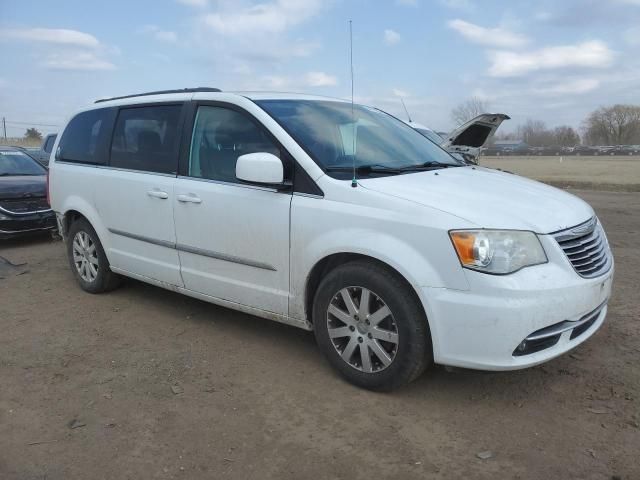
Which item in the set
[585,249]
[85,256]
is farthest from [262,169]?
[85,256]

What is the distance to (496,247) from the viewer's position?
9.68ft

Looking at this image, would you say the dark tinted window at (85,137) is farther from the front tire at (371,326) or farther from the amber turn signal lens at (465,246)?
the amber turn signal lens at (465,246)

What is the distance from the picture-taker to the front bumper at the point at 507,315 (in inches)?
114

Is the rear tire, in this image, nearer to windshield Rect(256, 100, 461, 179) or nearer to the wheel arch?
the wheel arch

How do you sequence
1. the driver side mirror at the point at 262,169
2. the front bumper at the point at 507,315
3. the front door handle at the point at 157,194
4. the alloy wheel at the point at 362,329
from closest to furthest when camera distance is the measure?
the front bumper at the point at 507,315, the alloy wheel at the point at 362,329, the driver side mirror at the point at 262,169, the front door handle at the point at 157,194

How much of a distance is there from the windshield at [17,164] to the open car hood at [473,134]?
7020mm

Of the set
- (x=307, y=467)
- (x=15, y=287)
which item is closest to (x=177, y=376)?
(x=307, y=467)

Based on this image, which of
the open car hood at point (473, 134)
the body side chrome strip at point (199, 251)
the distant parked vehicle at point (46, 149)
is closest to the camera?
the body side chrome strip at point (199, 251)

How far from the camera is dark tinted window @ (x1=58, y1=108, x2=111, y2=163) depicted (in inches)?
206

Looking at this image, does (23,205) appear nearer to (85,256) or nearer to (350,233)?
(85,256)

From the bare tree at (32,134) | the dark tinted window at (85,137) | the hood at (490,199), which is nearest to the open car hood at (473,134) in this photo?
the dark tinted window at (85,137)

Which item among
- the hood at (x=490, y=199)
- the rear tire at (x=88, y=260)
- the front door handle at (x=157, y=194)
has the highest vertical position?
the hood at (x=490, y=199)

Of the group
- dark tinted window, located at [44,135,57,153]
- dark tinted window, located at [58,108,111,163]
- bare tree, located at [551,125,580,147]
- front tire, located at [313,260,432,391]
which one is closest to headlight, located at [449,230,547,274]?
front tire, located at [313,260,432,391]

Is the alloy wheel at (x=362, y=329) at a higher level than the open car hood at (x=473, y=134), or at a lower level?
lower
